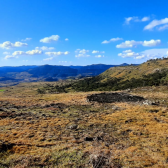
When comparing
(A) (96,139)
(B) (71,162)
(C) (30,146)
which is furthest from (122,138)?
(C) (30,146)

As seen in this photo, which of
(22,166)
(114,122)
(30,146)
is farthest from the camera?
(114,122)

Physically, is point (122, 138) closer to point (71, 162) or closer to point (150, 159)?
point (150, 159)

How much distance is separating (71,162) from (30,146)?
19.9 ft

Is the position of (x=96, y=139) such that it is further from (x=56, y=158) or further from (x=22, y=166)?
(x=22, y=166)

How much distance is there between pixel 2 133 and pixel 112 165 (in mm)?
16024

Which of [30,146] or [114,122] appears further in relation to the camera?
[114,122]

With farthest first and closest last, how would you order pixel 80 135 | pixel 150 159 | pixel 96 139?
pixel 80 135 < pixel 96 139 < pixel 150 159

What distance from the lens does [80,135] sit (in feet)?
59.6

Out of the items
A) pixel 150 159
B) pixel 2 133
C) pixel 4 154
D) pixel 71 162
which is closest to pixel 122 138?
pixel 150 159

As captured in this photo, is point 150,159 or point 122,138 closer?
point 150,159

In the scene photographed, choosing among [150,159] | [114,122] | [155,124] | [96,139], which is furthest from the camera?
[114,122]

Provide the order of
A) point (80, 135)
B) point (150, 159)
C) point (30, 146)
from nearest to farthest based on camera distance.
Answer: point (150, 159)
point (30, 146)
point (80, 135)

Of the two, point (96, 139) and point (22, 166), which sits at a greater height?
point (22, 166)

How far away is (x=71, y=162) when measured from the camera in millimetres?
10898
